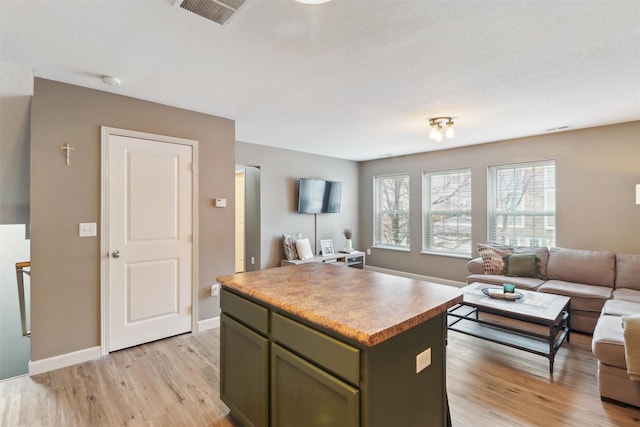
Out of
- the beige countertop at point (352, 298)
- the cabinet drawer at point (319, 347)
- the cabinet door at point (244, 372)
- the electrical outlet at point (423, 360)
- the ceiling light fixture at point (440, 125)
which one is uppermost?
the ceiling light fixture at point (440, 125)

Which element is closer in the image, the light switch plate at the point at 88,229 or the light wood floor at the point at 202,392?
the light wood floor at the point at 202,392

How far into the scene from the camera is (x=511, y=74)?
7.95 feet

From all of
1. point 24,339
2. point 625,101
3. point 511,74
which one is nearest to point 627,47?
point 511,74

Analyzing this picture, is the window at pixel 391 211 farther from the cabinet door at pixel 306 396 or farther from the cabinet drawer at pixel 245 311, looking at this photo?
the cabinet door at pixel 306 396

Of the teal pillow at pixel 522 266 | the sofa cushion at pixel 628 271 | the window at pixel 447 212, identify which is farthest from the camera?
the window at pixel 447 212

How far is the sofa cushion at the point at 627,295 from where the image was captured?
9.84 feet

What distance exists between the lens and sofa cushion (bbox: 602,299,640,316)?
265 cm

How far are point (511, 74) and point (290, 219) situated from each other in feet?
12.9

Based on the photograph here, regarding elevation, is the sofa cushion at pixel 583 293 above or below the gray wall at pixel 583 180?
below

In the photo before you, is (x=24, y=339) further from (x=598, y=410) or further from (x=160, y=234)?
(x=598, y=410)

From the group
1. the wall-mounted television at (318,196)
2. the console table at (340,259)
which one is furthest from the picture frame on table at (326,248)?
the wall-mounted television at (318,196)

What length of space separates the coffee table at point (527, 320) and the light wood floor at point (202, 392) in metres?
0.17

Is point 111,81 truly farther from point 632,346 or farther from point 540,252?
point 540,252

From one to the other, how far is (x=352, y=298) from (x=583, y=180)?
4238 millimetres
